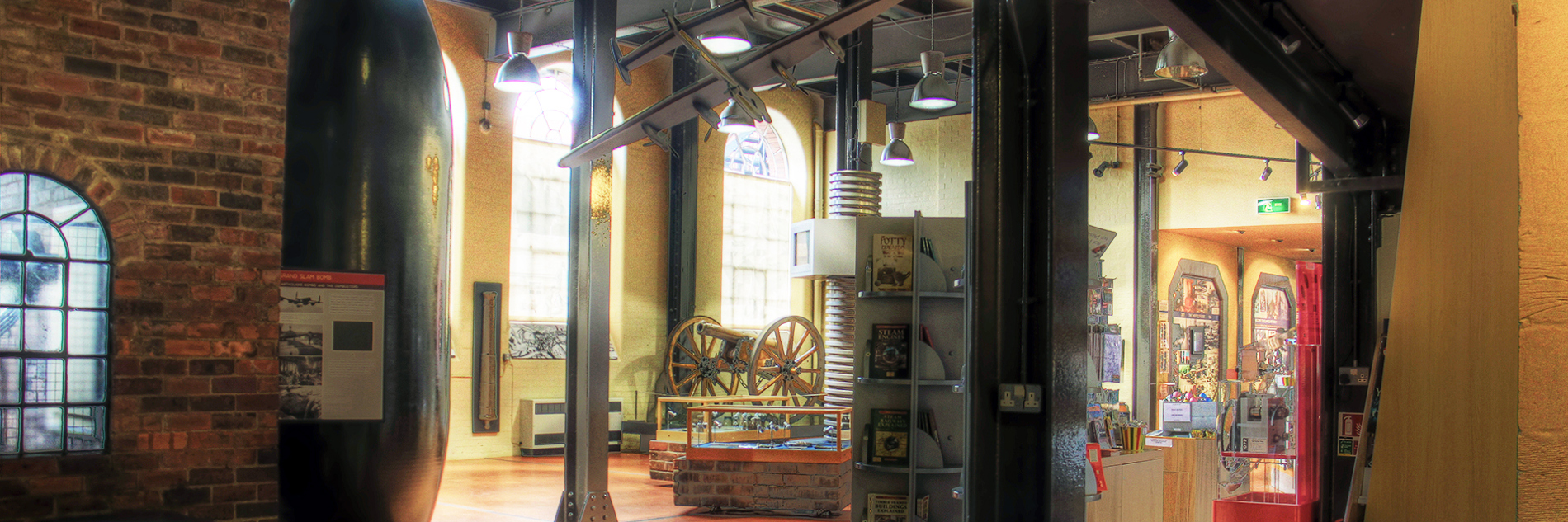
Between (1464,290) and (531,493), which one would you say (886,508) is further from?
(1464,290)

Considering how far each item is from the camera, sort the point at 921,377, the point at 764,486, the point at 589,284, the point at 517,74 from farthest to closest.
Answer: the point at 517,74, the point at 764,486, the point at 589,284, the point at 921,377

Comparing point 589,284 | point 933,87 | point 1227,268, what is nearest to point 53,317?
point 589,284

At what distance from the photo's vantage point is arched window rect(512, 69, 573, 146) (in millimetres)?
13516

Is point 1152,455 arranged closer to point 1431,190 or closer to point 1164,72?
point 1164,72

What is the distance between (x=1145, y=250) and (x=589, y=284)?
10.7 m

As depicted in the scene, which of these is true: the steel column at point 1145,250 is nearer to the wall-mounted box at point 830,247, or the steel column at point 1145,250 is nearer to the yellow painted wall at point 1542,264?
the wall-mounted box at point 830,247

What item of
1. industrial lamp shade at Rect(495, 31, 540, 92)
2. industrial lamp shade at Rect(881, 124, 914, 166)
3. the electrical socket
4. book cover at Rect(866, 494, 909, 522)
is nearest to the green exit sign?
industrial lamp shade at Rect(881, 124, 914, 166)

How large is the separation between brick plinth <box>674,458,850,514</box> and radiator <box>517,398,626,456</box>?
483 cm

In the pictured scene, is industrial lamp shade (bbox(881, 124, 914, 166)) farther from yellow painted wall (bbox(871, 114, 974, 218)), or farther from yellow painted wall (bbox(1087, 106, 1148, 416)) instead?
yellow painted wall (bbox(1087, 106, 1148, 416))

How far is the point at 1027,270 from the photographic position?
4.07m

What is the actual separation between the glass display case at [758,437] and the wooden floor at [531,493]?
0.44 m

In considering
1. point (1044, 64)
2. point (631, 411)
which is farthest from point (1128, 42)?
point (1044, 64)

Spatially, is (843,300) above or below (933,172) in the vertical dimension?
below

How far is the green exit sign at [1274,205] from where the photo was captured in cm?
1448
